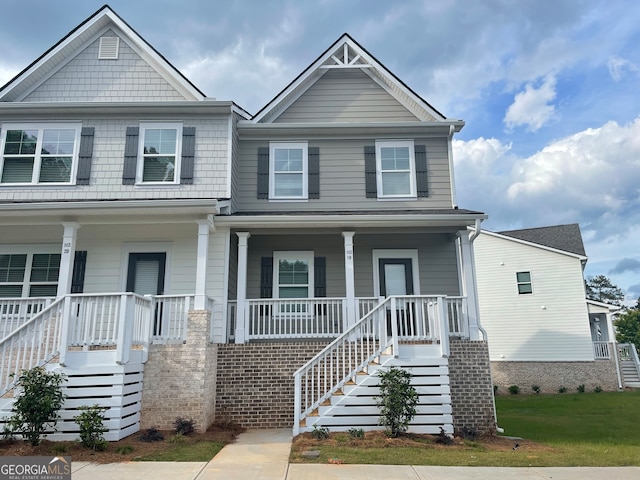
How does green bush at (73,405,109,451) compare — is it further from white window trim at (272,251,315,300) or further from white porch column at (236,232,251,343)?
white window trim at (272,251,315,300)

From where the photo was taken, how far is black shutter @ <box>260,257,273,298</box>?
11.2m

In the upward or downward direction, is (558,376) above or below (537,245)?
below

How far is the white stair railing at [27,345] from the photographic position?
7047 millimetres

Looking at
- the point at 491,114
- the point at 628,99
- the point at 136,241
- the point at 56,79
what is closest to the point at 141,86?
the point at 56,79

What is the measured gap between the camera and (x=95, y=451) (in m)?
6.56

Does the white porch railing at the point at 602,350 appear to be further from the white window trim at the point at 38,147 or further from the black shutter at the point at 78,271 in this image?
the white window trim at the point at 38,147

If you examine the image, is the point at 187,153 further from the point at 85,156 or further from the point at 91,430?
the point at 91,430

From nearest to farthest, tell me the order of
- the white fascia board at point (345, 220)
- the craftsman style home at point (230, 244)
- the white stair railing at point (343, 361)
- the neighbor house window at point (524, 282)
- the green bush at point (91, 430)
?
the green bush at point (91, 430) < the white stair railing at point (343, 361) < the craftsman style home at point (230, 244) < the white fascia board at point (345, 220) < the neighbor house window at point (524, 282)

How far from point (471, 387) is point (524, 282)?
12462mm

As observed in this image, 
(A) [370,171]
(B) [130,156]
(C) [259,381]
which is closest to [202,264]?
(C) [259,381]

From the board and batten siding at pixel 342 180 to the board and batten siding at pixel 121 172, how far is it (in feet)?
3.40

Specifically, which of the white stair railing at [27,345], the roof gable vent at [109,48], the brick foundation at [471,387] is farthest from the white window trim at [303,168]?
the white stair railing at [27,345]

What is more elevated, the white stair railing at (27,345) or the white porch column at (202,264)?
the white porch column at (202,264)

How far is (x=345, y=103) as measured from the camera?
41.9ft
